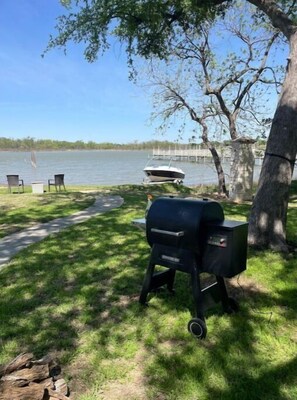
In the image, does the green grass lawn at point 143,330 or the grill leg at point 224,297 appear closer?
the green grass lawn at point 143,330

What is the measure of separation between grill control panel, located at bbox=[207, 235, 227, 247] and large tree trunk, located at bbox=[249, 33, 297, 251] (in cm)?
201

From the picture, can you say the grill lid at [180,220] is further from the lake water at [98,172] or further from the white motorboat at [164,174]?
the white motorboat at [164,174]

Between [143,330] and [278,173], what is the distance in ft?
8.79

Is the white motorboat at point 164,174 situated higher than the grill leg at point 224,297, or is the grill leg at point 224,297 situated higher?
Answer: the grill leg at point 224,297

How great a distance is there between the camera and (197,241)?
289 cm

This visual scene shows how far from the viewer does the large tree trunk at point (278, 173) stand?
15.0ft

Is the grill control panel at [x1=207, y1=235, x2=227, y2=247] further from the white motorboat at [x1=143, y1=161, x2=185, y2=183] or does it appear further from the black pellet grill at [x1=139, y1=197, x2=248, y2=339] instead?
the white motorboat at [x1=143, y1=161, x2=185, y2=183]

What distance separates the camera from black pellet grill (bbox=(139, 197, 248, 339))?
2.87 metres

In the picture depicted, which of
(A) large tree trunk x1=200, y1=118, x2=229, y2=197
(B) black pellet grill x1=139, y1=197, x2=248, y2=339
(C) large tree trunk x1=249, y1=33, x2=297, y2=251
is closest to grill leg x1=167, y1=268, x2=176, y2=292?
(B) black pellet grill x1=139, y1=197, x2=248, y2=339

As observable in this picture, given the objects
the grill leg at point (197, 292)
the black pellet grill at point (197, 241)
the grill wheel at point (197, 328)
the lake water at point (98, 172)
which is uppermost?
the black pellet grill at point (197, 241)

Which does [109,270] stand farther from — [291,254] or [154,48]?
[154,48]

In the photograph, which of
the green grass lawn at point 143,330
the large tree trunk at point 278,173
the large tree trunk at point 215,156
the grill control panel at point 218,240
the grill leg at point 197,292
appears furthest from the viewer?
the large tree trunk at point 215,156

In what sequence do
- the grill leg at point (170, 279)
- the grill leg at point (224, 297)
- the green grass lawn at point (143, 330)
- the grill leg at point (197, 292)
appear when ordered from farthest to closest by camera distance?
the grill leg at point (170, 279)
the grill leg at point (224, 297)
the grill leg at point (197, 292)
the green grass lawn at point (143, 330)

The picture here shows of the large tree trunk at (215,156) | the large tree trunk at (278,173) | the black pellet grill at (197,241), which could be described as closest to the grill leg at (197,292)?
the black pellet grill at (197,241)
